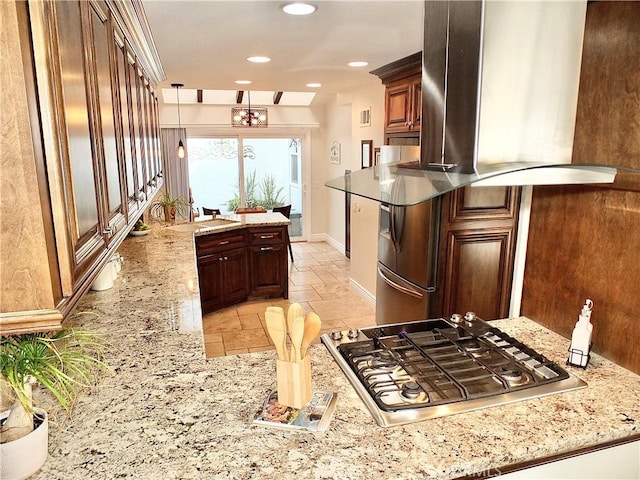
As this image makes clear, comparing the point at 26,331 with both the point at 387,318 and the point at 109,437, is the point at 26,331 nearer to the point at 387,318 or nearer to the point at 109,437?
the point at 109,437

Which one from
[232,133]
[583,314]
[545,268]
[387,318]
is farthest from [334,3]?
[232,133]

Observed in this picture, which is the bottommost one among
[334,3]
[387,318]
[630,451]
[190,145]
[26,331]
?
[387,318]

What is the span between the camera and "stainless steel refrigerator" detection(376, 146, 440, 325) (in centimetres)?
337

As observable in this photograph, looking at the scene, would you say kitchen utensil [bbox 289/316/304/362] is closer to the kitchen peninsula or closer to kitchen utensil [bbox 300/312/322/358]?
kitchen utensil [bbox 300/312/322/358]

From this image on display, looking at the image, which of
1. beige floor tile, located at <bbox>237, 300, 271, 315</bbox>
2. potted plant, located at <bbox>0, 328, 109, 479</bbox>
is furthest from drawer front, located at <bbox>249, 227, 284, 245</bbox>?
potted plant, located at <bbox>0, 328, 109, 479</bbox>

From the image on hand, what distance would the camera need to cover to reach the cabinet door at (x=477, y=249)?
3.34 metres

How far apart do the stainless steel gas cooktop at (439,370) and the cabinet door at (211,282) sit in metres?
3.13

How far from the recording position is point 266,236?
206 inches

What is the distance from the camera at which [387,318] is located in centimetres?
410

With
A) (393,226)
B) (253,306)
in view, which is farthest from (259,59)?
(253,306)

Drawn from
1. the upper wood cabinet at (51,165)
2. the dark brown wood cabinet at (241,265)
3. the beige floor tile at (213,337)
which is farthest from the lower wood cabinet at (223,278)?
the upper wood cabinet at (51,165)

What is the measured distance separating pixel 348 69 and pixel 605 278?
11.0 feet

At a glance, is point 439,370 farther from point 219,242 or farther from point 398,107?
point 219,242

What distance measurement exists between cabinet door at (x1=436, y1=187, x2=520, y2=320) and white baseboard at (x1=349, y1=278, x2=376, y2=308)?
191 centimetres
